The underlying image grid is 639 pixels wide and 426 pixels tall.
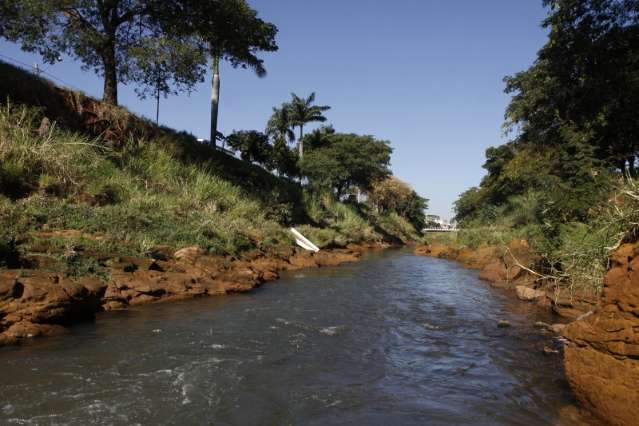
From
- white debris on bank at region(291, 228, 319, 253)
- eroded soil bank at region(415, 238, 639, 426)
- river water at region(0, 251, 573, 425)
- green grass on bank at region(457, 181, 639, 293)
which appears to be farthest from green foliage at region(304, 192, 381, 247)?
eroded soil bank at region(415, 238, 639, 426)

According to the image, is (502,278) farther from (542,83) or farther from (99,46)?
(99,46)

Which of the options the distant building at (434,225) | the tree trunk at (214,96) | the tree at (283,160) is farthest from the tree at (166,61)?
the distant building at (434,225)

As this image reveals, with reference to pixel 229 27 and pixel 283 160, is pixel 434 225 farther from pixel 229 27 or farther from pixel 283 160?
pixel 229 27

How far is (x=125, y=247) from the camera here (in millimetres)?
9328

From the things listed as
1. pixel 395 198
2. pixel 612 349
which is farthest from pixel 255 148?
pixel 612 349

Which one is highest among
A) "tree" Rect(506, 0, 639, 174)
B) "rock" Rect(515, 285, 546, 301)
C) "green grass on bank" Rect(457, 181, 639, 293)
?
"tree" Rect(506, 0, 639, 174)

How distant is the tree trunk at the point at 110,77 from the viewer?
55.5ft

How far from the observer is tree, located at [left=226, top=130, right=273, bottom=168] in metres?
41.7

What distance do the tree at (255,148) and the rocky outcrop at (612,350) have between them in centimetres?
3868

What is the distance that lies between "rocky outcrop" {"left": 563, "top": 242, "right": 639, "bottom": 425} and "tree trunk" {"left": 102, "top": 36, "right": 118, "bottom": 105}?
17.9m

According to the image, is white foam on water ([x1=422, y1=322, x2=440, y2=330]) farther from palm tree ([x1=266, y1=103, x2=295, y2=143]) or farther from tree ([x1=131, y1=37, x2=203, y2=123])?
palm tree ([x1=266, y1=103, x2=295, y2=143])

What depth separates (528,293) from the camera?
402 inches

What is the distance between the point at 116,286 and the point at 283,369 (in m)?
4.30

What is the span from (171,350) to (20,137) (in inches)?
348
